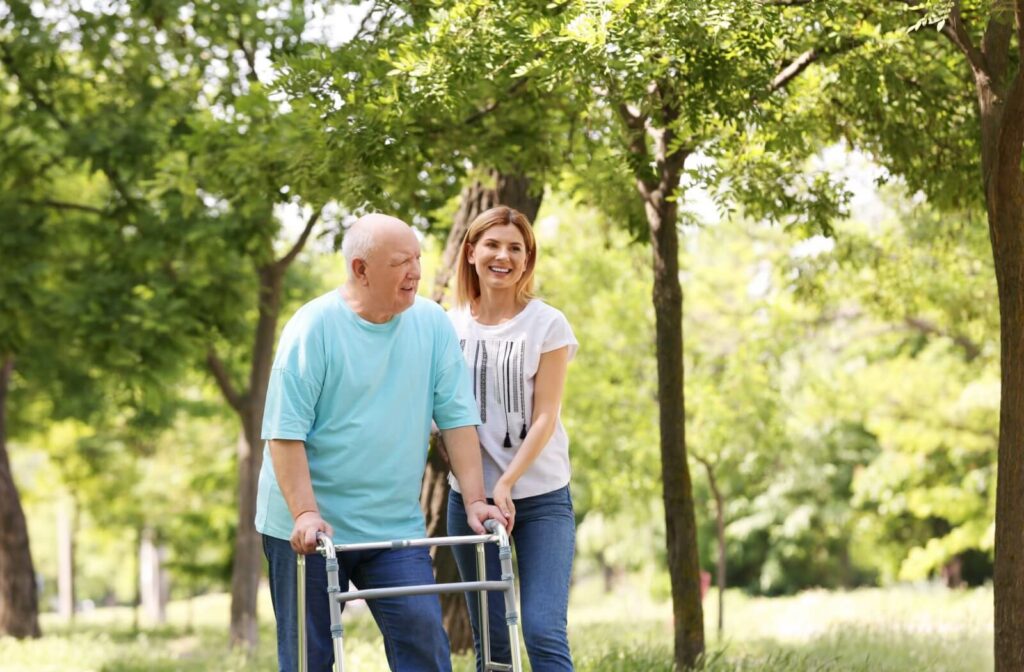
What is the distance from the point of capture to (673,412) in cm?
809

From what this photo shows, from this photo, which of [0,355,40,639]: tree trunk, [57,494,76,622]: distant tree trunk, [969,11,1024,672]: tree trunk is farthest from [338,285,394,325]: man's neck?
[57,494,76,622]: distant tree trunk

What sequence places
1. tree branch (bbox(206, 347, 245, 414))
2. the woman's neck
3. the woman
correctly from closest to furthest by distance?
the woman
the woman's neck
tree branch (bbox(206, 347, 245, 414))

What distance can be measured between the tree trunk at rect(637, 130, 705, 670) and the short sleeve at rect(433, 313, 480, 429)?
3619 millimetres

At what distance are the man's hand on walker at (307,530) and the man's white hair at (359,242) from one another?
0.83 meters

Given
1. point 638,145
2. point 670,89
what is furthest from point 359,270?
point 638,145

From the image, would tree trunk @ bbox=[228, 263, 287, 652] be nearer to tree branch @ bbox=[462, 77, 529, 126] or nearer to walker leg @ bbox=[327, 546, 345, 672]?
tree branch @ bbox=[462, 77, 529, 126]

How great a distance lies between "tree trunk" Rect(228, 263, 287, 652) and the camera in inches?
579

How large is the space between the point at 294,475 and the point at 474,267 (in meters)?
1.36

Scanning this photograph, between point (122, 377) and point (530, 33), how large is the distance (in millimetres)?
8736

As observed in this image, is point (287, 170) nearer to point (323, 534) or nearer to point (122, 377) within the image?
point (323, 534)

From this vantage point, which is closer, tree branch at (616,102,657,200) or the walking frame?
the walking frame

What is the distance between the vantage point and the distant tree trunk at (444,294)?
362 inches

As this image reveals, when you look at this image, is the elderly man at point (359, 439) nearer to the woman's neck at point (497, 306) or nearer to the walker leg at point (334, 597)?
the walker leg at point (334, 597)

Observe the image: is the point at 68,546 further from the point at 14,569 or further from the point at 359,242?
the point at 359,242
